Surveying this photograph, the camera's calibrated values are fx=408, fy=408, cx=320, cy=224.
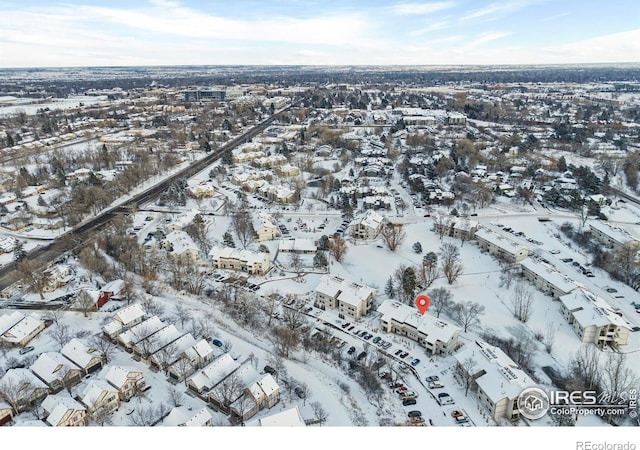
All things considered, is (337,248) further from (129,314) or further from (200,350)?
(129,314)

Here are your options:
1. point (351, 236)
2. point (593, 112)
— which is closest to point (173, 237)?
point (351, 236)

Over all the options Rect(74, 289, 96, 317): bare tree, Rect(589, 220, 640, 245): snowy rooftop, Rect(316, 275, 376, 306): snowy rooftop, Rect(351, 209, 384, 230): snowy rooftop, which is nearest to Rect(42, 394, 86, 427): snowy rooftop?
Rect(74, 289, 96, 317): bare tree

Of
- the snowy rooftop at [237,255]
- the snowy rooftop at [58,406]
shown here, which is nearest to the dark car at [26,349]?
the snowy rooftop at [58,406]

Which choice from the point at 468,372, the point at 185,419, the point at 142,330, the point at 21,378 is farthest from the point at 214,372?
the point at 468,372

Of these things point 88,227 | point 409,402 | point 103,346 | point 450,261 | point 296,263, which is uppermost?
point 450,261

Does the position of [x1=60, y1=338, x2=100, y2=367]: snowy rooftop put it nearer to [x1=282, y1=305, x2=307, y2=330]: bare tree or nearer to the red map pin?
[x1=282, y1=305, x2=307, y2=330]: bare tree

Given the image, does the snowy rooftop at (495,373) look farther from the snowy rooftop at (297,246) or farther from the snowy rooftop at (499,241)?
the snowy rooftop at (297,246)

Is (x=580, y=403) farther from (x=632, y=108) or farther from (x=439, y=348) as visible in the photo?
(x=632, y=108)
